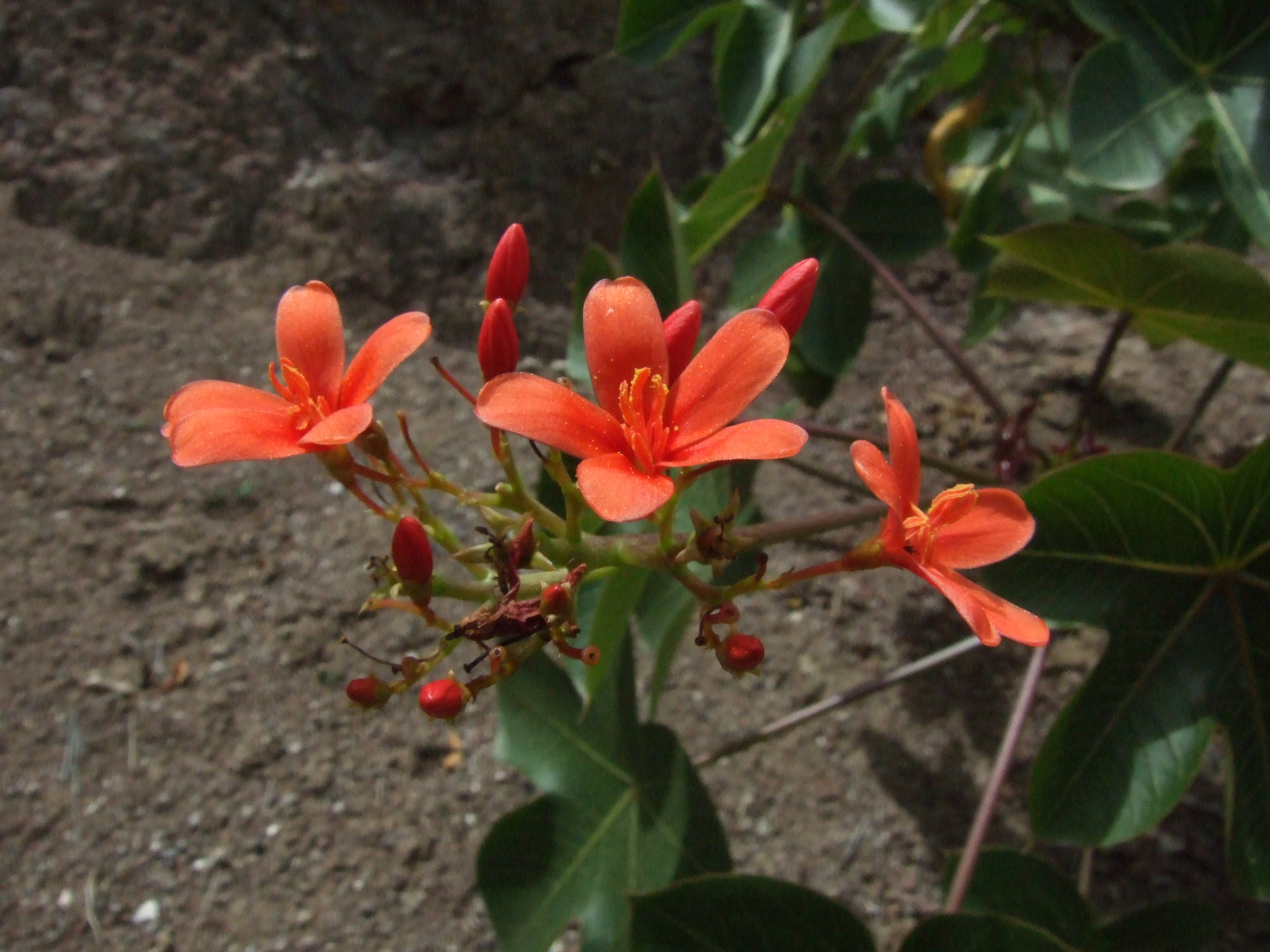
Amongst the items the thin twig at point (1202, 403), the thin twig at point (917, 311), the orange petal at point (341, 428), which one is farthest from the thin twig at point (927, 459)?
the orange petal at point (341, 428)

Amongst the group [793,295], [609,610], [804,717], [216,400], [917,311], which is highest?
[793,295]

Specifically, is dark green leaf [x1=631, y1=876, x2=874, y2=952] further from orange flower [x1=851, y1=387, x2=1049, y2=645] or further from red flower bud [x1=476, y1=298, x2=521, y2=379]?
red flower bud [x1=476, y1=298, x2=521, y2=379]

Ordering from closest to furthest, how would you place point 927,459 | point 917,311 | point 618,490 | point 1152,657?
1. point 618,490
2. point 1152,657
3. point 927,459
4. point 917,311

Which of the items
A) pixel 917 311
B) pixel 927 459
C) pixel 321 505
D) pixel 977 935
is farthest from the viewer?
pixel 321 505

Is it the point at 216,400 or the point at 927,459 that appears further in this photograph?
the point at 927,459

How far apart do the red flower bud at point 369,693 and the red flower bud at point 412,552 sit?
0.33ft

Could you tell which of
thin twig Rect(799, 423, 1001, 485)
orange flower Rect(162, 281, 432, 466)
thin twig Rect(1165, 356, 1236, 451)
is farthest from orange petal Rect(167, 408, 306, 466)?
thin twig Rect(1165, 356, 1236, 451)

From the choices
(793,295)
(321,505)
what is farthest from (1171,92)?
(321,505)

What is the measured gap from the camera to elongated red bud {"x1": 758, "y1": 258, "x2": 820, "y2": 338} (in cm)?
88

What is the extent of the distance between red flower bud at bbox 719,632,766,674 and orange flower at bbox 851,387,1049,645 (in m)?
0.15

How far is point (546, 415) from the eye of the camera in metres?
0.77

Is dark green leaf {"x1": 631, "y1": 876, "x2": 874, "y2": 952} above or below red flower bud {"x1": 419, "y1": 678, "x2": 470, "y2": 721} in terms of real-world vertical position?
below

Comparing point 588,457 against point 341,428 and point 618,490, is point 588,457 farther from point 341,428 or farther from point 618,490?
point 341,428

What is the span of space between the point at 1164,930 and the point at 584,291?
4.20 feet
